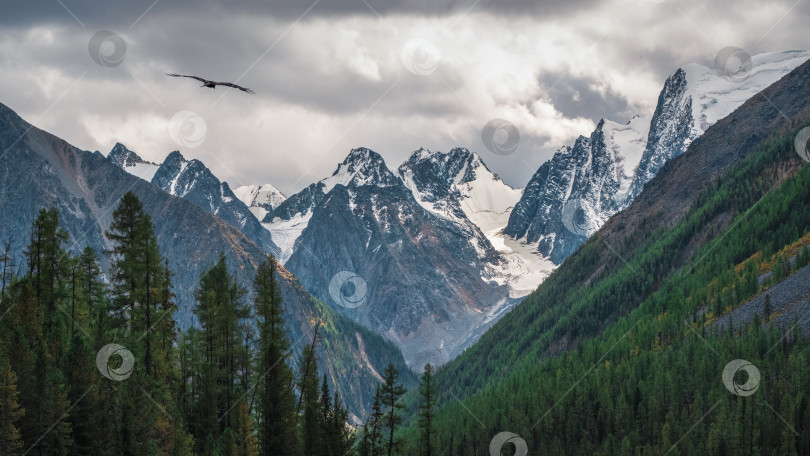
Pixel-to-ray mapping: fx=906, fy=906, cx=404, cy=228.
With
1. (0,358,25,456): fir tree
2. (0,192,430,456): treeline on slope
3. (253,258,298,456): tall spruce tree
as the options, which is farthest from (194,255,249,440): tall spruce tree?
(0,358,25,456): fir tree

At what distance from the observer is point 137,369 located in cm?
6631

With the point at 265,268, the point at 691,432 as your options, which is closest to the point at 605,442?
the point at 691,432

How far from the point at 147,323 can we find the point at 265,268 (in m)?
13.9

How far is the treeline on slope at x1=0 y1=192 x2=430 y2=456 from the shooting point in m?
57.6

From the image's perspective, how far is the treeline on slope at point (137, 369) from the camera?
189 feet

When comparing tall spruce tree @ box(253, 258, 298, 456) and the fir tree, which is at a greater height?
tall spruce tree @ box(253, 258, 298, 456)

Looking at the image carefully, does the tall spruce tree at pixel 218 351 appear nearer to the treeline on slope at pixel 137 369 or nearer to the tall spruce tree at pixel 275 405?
the treeline on slope at pixel 137 369

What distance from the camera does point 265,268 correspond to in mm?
81438

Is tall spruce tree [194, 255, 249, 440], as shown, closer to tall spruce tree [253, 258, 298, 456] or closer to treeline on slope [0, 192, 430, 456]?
treeline on slope [0, 192, 430, 456]

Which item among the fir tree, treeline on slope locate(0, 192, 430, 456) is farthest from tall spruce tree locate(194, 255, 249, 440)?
the fir tree

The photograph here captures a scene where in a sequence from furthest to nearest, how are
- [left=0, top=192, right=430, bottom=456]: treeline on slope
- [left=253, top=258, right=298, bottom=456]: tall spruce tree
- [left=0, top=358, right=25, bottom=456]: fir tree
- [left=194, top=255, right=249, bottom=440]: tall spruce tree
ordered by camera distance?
[left=194, top=255, right=249, bottom=440]: tall spruce tree
[left=253, top=258, right=298, bottom=456]: tall spruce tree
[left=0, top=192, right=430, bottom=456]: treeline on slope
[left=0, top=358, right=25, bottom=456]: fir tree

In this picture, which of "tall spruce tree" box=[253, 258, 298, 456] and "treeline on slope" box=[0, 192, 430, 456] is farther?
"tall spruce tree" box=[253, 258, 298, 456]

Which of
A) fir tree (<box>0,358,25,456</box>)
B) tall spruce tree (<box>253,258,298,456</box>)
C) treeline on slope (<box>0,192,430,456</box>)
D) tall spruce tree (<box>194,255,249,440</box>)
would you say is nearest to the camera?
fir tree (<box>0,358,25,456</box>)

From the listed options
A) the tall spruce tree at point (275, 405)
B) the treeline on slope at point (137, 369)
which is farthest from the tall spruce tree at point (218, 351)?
the tall spruce tree at point (275, 405)
